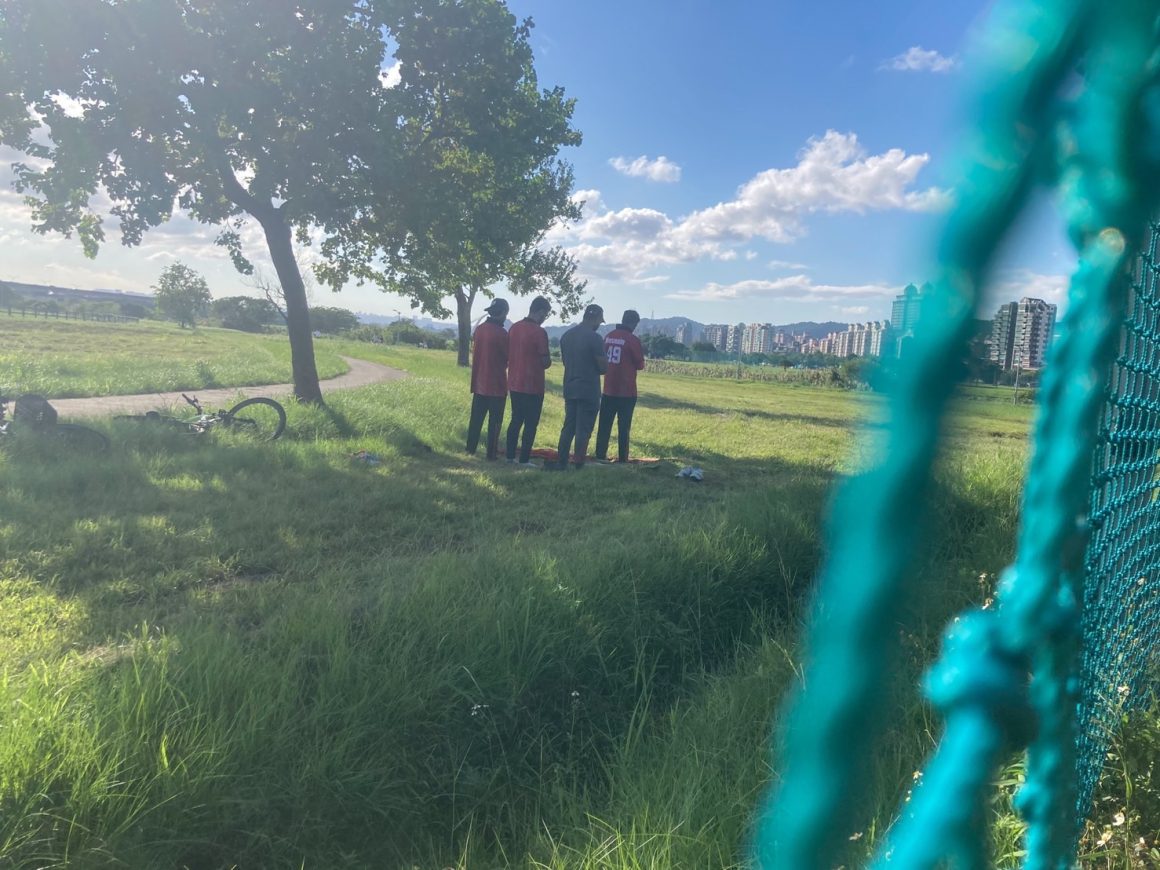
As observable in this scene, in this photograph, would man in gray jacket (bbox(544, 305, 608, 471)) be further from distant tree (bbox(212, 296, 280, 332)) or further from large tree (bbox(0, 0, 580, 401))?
distant tree (bbox(212, 296, 280, 332))

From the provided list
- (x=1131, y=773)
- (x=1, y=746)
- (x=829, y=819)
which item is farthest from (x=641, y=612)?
(x=829, y=819)

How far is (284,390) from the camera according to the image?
61.3 ft

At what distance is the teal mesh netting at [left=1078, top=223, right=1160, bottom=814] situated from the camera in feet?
4.34

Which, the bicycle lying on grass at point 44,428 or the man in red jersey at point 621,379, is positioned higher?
the man in red jersey at point 621,379

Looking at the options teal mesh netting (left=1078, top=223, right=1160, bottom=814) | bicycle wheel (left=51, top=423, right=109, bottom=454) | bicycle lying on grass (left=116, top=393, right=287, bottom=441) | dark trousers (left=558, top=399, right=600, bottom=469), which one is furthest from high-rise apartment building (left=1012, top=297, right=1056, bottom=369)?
bicycle lying on grass (left=116, top=393, right=287, bottom=441)

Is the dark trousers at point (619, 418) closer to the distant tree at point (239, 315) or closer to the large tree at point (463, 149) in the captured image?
the large tree at point (463, 149)

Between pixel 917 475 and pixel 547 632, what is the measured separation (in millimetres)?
3125

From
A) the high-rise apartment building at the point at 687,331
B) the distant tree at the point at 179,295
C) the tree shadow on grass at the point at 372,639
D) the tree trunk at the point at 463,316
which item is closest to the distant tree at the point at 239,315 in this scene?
the distant tree at the point at 179,295

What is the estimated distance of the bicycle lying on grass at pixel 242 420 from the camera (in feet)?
28.7

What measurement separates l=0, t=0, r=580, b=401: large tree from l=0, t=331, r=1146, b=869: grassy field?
254 inches

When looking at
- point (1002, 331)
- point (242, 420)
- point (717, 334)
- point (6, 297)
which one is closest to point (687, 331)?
point (717, 334)

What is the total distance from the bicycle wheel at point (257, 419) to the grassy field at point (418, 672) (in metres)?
2.78

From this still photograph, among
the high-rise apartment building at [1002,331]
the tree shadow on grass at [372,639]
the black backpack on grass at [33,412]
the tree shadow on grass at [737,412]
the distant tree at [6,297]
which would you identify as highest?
the distant tree at [6,297]

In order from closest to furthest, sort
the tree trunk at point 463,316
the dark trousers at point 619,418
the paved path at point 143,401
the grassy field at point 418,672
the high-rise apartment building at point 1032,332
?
the high-rise apartment building at point 1032,332, the grassy field at point 418,672, the dark trousers at point 619,418, the paved path at point 143,401, the tree trunk at point 463,316
